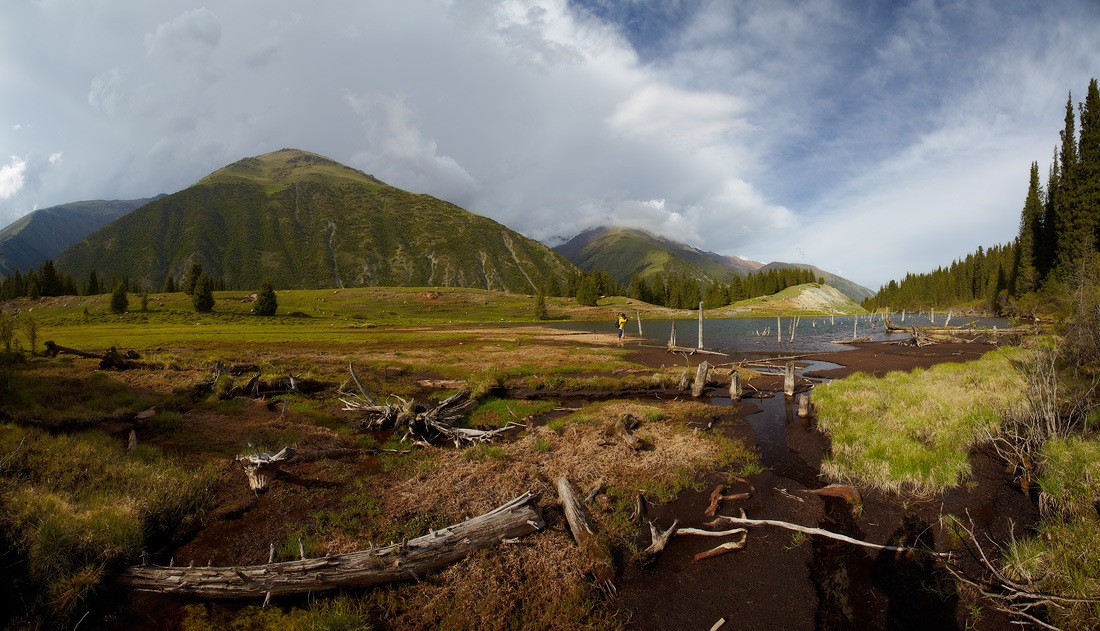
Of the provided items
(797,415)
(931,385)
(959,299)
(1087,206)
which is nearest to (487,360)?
(797,415)

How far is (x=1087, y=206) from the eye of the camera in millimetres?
60969

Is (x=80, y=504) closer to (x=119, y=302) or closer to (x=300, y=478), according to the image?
(x=300, y=478)

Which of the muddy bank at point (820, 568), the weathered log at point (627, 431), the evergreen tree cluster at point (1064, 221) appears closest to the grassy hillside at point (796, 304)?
the evergreen tree cluster at point (1064, 221)

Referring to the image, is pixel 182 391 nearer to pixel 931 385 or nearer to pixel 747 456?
pixel 747 456

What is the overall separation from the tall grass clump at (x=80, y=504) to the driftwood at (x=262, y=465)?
979mm

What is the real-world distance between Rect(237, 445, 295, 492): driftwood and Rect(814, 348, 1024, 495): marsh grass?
1826 cm

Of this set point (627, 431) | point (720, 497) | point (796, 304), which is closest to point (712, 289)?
point (796, 304)

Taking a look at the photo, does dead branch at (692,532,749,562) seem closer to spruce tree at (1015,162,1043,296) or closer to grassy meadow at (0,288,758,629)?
grassy meadow at (0,288,758,629)

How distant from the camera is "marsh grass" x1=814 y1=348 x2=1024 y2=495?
1362 centimetres

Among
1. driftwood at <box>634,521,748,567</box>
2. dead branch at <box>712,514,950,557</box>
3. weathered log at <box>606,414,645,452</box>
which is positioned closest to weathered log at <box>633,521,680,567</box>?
driftwood at <box>634,521,748,567</box>

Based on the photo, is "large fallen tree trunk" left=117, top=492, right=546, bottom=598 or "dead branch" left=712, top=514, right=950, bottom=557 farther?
"dead branch" left=712, top=514, right=950, bottom=557

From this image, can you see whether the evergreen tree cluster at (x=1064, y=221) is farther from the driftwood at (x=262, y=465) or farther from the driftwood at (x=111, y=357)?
the driftwood at (x=111, y=357)

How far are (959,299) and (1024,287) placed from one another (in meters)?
87.8

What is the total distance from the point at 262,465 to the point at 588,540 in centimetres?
1079
